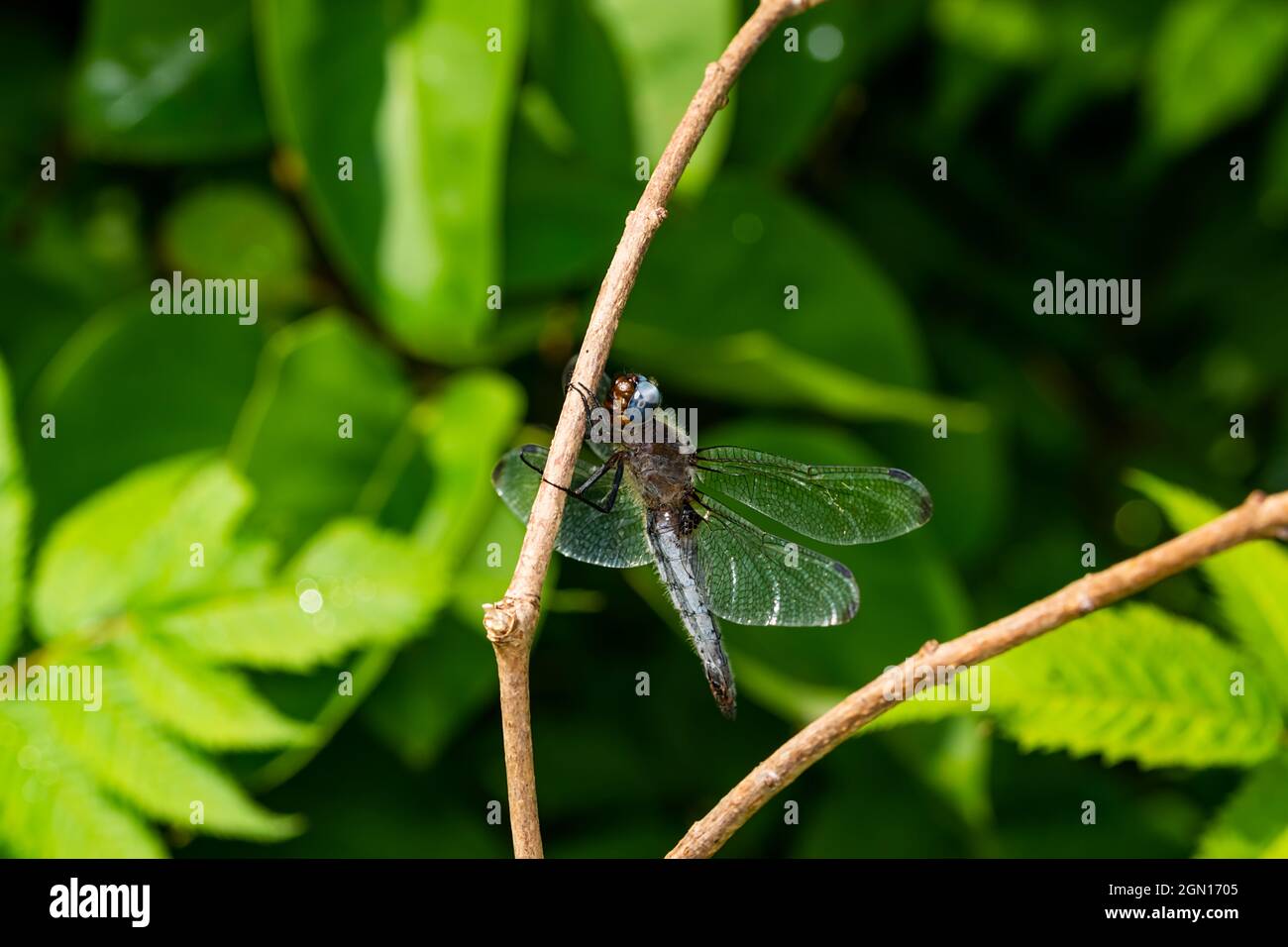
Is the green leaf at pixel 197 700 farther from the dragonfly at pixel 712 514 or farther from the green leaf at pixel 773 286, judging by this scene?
the green leaf at pixel 773 286

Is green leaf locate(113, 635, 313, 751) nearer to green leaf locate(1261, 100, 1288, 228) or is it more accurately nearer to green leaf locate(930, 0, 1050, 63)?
green leaf locate(930, 0, 1050, 63)

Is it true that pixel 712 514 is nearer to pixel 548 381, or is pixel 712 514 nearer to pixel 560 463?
pixel 560 463

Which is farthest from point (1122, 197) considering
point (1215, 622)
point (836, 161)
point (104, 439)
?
point (104, 439)

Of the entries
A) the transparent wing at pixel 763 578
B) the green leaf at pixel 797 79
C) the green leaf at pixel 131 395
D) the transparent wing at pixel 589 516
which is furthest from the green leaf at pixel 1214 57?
the green leaf at pixel 131 395

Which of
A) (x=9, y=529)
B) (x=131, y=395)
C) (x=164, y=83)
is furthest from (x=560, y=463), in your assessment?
(x=164, y=83)

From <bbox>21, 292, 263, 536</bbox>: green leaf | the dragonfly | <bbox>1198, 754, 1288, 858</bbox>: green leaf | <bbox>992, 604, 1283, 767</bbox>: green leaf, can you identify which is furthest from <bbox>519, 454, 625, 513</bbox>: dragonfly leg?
<bbox>21, 292, 263, 536</bbox>: green leaf

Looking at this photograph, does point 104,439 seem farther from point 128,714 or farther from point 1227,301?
point 1227,301

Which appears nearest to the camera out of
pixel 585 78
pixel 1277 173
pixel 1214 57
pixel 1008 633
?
pixel 1008 633
